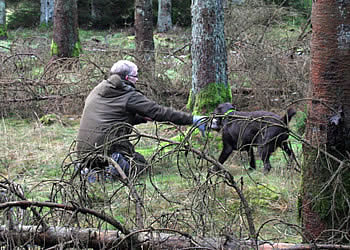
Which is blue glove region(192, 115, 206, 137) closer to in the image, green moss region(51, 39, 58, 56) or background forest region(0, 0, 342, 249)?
background forest region(0, 0, 342, 249)

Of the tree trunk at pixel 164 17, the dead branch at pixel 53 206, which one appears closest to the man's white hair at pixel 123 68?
the dead branch at pixel 53 206

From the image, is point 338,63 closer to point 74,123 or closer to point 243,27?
point 74,123

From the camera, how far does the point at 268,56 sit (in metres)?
10.9

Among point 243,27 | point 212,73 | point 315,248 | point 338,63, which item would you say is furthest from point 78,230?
point 243,27

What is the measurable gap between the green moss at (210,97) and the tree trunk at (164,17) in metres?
19.5

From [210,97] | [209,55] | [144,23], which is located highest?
[144,23]

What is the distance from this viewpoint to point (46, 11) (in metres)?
32.6

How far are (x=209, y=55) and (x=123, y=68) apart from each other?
81.0 inches

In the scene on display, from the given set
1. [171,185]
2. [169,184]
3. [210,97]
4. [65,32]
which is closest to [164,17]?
[65,32]

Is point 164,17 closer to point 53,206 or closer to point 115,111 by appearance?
point 115,111

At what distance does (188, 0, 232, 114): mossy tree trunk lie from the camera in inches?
335

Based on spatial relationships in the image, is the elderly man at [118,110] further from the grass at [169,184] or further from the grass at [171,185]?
the grass at [169,184]

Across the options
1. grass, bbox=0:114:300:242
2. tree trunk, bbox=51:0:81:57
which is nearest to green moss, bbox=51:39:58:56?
tree trunk, bbox=51:0:81:57

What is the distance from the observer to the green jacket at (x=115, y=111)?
6715 mm
